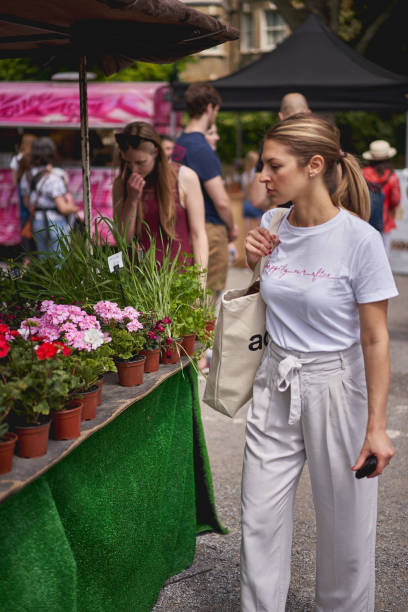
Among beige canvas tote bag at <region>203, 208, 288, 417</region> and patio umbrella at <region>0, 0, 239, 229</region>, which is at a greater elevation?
patio umbrella at <region>0, 0, 239, 229</region>

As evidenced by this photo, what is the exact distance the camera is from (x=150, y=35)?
3602 mm

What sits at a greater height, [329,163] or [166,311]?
[329,163]

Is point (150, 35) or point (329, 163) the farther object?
point (150, 35)

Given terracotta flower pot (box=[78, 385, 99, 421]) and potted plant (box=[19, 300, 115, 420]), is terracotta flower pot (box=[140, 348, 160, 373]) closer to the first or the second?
potted plant (box=[19, 300, 115, 420])

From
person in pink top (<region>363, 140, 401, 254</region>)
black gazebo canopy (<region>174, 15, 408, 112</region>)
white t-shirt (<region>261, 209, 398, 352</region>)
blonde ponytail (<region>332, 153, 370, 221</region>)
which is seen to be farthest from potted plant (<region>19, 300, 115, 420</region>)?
black gazebo canopy (<region>174, 15, 408, 112</region>)

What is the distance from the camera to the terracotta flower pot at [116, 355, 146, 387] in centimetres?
287

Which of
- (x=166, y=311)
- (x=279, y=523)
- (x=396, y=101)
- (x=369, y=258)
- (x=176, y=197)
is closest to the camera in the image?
(x=369, y=258)

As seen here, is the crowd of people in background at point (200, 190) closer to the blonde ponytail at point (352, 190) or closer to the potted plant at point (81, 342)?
the blonde ponytail at point (352, 190)

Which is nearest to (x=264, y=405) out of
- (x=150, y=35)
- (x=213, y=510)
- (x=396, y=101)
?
(x=213, y=510)

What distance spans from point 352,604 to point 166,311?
1292mm

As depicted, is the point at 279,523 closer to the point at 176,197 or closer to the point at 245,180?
the point at 176,197

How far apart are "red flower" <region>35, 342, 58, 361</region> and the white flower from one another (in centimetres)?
29

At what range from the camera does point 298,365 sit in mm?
2520

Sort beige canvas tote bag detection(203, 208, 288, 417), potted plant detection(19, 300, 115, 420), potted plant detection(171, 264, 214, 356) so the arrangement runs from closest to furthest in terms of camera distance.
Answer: potted plant detection(19, 300, 115, 420) → beige canvas tote bag detection(203, 208, 288, 417) → potted plant detection(171, 264, 214, 356)
